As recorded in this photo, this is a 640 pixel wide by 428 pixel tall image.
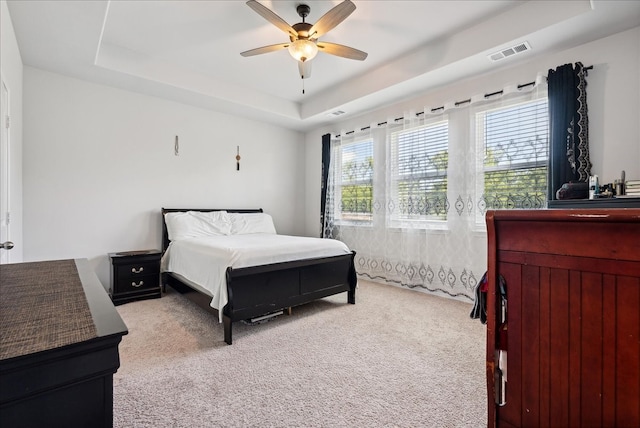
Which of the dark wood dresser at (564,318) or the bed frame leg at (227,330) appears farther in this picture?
the bed frame leg at (227,330)

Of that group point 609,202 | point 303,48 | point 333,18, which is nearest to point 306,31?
point 303,48

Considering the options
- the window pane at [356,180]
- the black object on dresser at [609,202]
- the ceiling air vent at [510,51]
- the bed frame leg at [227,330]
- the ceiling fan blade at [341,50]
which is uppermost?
the ceiling air vent at [510,51]

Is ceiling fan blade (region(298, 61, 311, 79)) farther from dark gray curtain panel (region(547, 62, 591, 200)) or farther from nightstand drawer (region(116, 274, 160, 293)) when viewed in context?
nightstand drawer (region(116, 274, 160, 293))

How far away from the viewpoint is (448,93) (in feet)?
12.0

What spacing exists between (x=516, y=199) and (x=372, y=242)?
1.94 m

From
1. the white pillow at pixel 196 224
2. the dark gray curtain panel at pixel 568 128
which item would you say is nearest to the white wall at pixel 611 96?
the dark gray curtain panel at pixel 568 128

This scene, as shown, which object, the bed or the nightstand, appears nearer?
the bed

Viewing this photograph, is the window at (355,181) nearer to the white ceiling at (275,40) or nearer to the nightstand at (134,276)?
the white ceiling at (275,40)

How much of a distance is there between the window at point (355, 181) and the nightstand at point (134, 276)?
274 centimetres

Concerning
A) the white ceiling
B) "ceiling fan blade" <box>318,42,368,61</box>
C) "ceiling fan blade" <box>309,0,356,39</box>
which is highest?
the white ceiling

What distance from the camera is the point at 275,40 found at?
10.2ft

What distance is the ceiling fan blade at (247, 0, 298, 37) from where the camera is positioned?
2.17 meters

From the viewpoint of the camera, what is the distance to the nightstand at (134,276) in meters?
3.37

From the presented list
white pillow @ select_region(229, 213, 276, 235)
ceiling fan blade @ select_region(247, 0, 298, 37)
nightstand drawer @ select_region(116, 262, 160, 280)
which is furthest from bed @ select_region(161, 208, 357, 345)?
ceiling fan blade @ select_region(247, 0, 298, 37)
